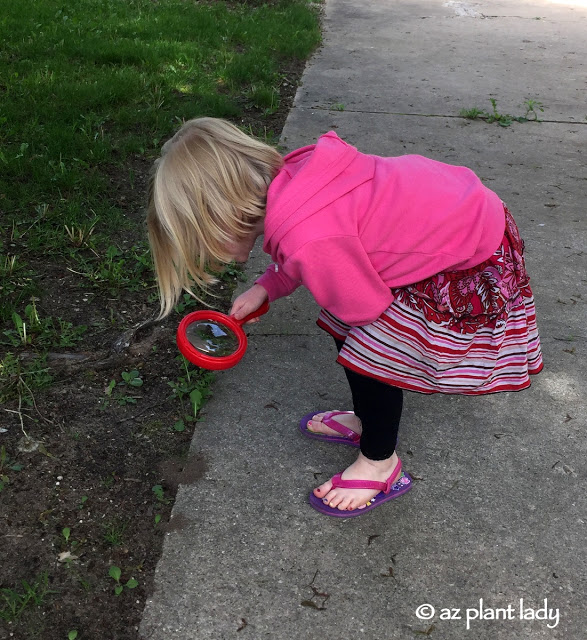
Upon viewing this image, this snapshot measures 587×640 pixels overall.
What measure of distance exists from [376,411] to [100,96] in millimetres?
3374

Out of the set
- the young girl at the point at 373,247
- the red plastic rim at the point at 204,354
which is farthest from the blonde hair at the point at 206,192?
the red plastic rim at the point at 204,354

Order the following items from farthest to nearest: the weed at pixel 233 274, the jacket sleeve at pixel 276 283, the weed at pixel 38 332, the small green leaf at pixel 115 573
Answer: the weed at pixel 233 274, the weed at pixel 38 332, the jacket sleeve at pixel 276 283, the small green leaf at pixel 115 573

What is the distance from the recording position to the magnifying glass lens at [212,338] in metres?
2.26

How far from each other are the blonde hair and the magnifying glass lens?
35cm

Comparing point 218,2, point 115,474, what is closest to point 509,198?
point 115,474

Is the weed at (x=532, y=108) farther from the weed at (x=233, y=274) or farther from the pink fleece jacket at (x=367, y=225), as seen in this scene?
the pink fleece jacket at (x=367, y=225)

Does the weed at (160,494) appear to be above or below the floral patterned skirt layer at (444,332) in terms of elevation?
below

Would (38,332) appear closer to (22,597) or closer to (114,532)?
(114,532)

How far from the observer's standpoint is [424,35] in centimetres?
727

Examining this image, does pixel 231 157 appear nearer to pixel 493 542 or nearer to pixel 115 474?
pixel 115 474

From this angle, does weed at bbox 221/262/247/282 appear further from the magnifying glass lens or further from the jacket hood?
the jacket hood

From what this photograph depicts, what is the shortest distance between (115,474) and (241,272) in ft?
4.26

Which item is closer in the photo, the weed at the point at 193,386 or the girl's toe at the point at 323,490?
the girl's toe at the point at 323,490

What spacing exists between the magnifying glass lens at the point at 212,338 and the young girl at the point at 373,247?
25 centimetres
